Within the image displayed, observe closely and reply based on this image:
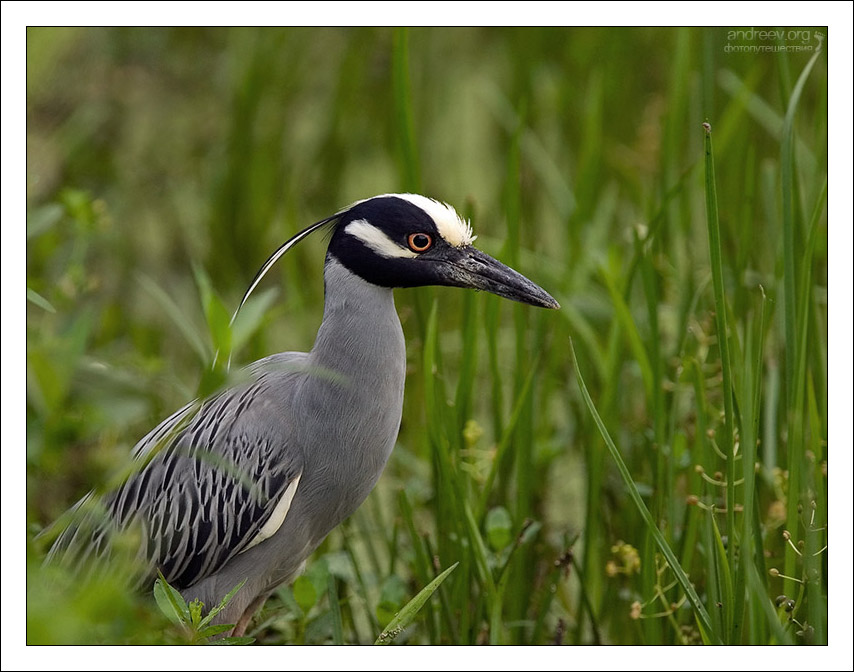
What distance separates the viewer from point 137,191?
3666 mm

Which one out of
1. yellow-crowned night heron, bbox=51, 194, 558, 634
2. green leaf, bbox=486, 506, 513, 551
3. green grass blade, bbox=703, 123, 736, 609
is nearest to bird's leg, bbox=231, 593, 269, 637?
yellow-crowned night heron, bbox=51, 194, 558, 634

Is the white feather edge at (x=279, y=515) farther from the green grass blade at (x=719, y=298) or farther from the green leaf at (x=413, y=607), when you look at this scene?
the green grass blade at (x=719, y=298)

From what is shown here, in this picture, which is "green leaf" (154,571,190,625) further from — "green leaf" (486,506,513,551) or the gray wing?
"green leaf" (486,506,513,551)

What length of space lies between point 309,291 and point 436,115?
99cm

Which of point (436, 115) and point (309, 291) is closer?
point (309, 291)

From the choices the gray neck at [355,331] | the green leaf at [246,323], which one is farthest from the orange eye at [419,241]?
the green leaf at [246,323]

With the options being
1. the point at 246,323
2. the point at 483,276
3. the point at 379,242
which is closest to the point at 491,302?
the point at 483,276

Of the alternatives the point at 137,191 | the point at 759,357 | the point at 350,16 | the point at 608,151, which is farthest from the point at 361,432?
the point at 137,191

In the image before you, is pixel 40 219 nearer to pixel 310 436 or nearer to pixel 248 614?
pixel 310 436

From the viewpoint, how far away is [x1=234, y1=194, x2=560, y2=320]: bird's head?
1697 millimetres

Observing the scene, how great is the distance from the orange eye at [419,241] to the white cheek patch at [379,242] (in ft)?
0.04

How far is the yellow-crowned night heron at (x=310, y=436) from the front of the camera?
171 centimetres

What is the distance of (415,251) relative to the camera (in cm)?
171

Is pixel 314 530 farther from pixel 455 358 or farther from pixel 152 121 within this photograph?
pixel 152 121
